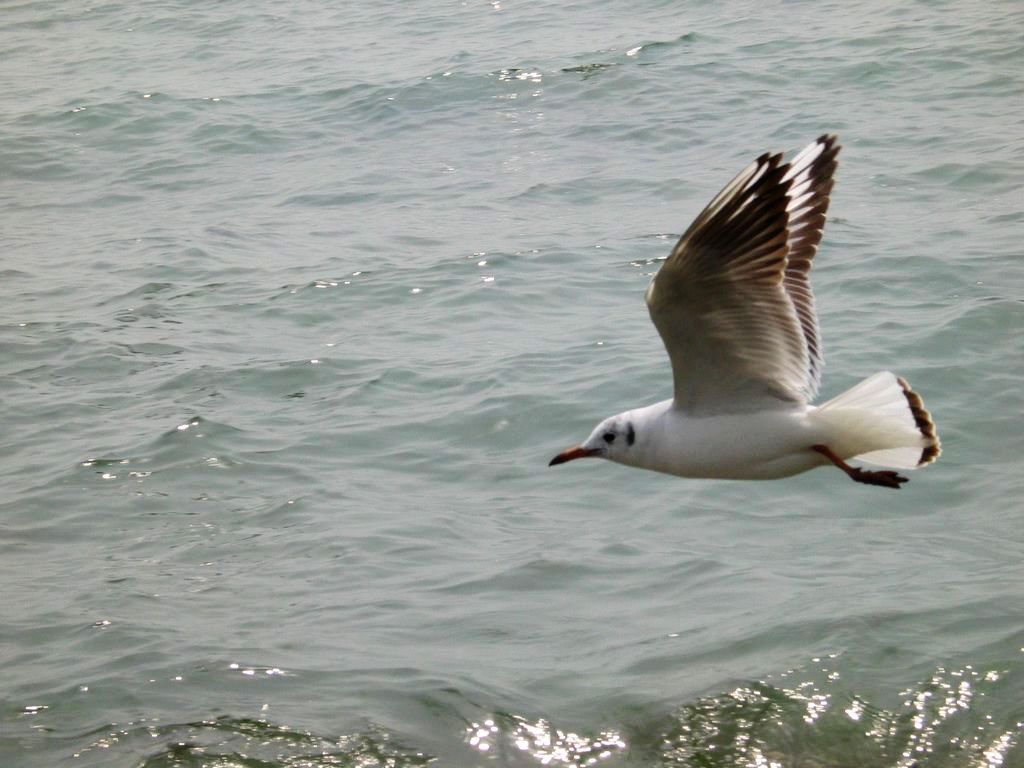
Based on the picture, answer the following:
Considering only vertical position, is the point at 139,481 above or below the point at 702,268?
below

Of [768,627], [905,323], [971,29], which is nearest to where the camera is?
[768,627]

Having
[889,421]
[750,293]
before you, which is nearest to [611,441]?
[750,293]

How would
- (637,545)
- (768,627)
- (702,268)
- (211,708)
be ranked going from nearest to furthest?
(702,268), (211,708), (768,627), (637,545)

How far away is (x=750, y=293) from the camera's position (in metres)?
4.90

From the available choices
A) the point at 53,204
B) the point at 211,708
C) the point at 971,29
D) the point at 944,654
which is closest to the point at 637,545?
the point at 944,654

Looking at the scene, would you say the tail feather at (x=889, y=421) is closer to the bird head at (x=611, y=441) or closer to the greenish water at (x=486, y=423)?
the bird head at (x=611, y=441)

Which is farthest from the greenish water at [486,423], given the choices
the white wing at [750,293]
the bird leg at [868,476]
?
Answer: the white wing at [750,293]

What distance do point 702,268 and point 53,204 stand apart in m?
9.75

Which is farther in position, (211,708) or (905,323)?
(905,323)

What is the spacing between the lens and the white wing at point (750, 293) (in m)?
4.69

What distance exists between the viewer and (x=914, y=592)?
628 cm

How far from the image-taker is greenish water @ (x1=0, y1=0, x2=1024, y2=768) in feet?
18.6

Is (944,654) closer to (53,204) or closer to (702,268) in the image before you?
(702,268)

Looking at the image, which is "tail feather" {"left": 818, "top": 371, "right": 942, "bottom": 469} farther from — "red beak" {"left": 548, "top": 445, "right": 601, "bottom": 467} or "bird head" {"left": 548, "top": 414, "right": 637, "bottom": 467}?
"red beak" {"left": 548, "top": 445, "right": 601, "bottom": 467}
